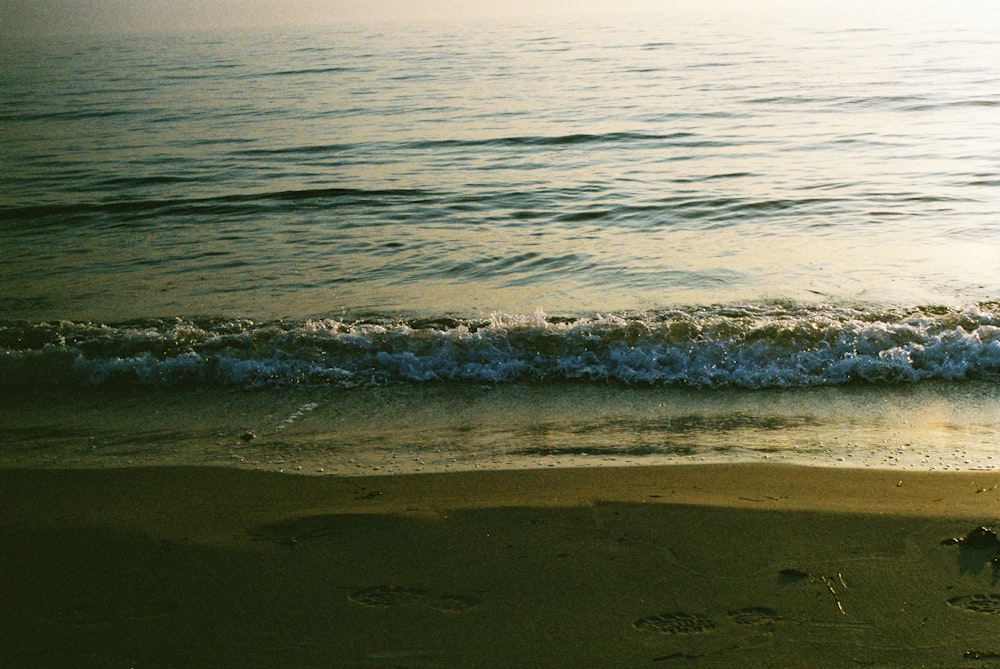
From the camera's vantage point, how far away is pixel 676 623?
311cm

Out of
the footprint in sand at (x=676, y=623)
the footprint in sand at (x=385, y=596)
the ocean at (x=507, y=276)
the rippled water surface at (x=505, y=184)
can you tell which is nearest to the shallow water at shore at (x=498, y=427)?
the ocean at (x=507, y=276)

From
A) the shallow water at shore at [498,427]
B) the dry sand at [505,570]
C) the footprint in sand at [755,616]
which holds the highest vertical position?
the footprint in sand at [755,616]

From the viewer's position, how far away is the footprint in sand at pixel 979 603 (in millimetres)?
3133

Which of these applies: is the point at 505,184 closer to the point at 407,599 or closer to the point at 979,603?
the point at 407,599

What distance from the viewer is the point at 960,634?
9.86 ft

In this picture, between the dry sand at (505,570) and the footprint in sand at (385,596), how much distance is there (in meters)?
0.01

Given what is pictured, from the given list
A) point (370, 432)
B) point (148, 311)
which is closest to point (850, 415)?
point (370, 432)

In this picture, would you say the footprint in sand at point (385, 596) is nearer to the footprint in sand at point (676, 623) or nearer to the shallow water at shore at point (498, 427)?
the footprint in sand at point (676, 623)

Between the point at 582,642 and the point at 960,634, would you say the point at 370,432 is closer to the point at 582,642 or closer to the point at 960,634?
the point at 582,642

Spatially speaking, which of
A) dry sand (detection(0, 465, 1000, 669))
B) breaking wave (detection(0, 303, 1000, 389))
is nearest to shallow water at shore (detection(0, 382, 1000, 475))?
breaking wave (detection(0, 303, 1000, 389))

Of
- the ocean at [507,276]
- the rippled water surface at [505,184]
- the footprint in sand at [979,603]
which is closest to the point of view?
the footprint in sand at [979,603]

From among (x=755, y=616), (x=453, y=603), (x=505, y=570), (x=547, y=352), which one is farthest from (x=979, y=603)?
(x=547, y=352)

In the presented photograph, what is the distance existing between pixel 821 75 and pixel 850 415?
64.4 feet

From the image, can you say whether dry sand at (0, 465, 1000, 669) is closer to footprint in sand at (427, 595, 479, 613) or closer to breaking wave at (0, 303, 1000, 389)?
footprint in sand at (427, 595, 479, 613)
